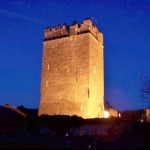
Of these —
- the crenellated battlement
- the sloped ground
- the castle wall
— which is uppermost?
the crenellated battlement

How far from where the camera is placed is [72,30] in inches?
1241

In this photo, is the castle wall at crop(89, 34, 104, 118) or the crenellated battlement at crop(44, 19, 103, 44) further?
the crenellated battlement at crop(44, 19, 103, 44)

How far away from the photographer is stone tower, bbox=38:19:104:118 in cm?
2997

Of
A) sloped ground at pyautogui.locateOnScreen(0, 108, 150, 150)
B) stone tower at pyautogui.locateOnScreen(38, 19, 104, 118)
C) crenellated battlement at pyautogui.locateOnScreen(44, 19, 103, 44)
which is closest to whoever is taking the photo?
sloped ground at pyautogui.locateOnScreen(0, 108, 150, 150)

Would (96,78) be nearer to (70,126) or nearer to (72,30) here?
(72,30)

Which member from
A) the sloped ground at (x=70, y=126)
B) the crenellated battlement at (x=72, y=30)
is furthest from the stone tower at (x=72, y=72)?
the sloped ground at (x=70, y=126)

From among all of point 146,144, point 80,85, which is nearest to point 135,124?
point 146,144

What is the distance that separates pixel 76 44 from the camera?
30.9m

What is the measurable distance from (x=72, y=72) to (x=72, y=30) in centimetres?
412

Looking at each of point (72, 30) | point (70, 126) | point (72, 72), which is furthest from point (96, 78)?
point (70, 126)

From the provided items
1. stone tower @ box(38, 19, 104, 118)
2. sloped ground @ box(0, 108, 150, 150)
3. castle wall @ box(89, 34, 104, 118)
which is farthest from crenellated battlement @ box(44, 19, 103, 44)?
sloped ground @ box(0, 108, 150, 150)

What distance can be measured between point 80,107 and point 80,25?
787cm

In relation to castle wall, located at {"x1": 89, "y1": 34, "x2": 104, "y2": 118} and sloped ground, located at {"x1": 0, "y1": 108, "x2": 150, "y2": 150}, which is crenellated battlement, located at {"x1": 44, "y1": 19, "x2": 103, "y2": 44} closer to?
castle wall, located at {"x1": 89, "y1": 34, "x2": 104, "y2": 118}

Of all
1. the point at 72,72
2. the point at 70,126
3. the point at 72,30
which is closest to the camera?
the point at 70,126
